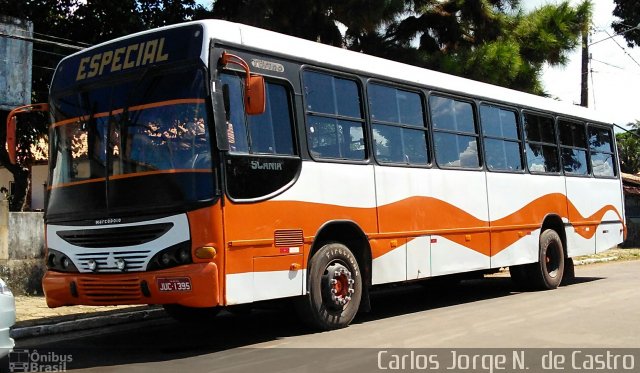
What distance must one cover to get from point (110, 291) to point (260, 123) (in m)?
2.33

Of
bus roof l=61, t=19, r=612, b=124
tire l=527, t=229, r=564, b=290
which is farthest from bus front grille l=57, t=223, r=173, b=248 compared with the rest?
tire l=527, t=229, r=564, b=290

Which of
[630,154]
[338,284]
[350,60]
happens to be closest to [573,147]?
[350,60]

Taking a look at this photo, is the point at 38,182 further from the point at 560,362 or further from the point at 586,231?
the point at 560,362

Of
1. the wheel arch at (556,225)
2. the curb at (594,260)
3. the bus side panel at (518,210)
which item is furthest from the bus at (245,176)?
the curb at (594,260)

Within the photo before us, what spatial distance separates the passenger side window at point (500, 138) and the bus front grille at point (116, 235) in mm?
5956

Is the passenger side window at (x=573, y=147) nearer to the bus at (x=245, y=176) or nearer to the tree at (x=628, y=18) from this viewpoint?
the bus at (x=245, y=176)

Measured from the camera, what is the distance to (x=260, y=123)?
7.61 metres

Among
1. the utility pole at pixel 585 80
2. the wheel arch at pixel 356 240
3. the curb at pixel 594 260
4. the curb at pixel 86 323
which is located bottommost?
the curb at pixel 86 323

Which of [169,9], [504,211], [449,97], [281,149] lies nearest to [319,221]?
[281,149]

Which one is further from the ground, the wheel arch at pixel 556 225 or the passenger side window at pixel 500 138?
the passenger side window at pixel 500 138

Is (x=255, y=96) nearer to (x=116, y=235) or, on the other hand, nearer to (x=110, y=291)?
(x=116, y=235)

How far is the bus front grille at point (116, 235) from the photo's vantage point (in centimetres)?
704

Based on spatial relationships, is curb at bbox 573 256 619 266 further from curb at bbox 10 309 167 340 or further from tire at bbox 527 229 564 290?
curb at bbox 10 309 167 340

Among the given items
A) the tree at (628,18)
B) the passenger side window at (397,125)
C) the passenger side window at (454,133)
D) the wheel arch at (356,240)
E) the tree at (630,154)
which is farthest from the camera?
the tree at (630,154)
